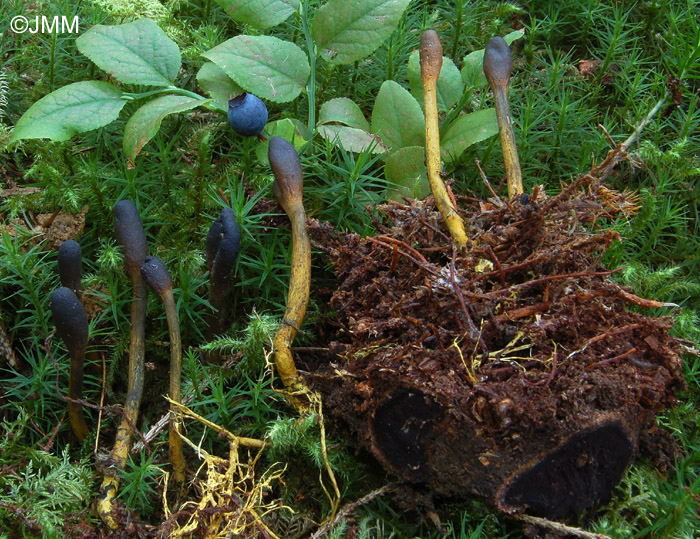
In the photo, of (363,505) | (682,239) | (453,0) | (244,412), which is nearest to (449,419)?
(363,505)

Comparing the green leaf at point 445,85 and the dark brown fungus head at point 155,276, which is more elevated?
the green leaf at point 445,85

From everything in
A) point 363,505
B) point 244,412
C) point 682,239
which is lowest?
point 363,505

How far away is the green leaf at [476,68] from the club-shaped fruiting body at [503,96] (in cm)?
13

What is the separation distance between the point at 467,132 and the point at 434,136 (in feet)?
0.67

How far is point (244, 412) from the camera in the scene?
1812 mm

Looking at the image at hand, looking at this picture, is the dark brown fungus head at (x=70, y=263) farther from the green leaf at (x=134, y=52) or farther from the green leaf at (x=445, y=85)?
the green leaf at (x=445, y=85)

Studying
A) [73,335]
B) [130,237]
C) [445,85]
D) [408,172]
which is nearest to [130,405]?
[73,335]

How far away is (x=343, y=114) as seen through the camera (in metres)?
2.26

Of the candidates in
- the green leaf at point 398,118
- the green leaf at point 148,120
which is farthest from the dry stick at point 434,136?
the green leaf at point 148,120

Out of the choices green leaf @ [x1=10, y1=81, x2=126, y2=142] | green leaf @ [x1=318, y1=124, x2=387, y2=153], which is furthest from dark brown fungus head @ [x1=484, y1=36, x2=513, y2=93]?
green leaf @ [x1=10, y1=81, x2=126, y2=142]

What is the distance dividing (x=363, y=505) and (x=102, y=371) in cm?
92

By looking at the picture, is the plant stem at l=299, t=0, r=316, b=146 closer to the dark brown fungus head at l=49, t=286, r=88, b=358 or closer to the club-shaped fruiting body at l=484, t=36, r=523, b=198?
the club-shaped fruiting body at l=484, t=36, r=523, b=198

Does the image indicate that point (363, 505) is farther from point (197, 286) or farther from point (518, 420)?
point (197, 286)

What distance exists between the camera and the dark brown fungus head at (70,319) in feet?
5.42
